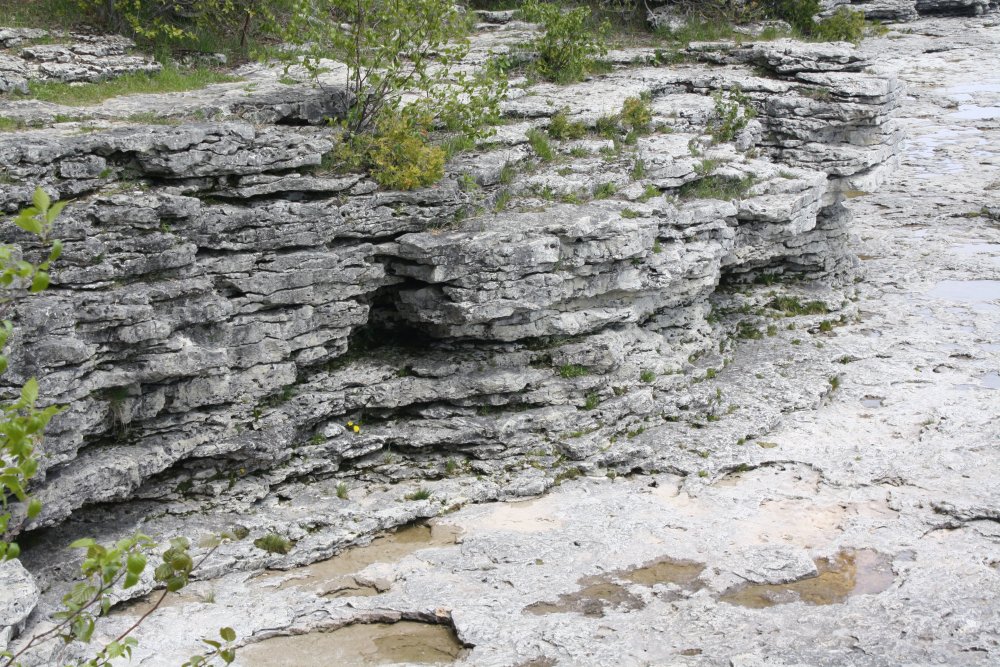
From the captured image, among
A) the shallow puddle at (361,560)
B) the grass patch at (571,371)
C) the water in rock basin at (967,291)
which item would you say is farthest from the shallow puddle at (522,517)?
the water in rock basin at (967,291)

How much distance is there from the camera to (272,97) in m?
17.6

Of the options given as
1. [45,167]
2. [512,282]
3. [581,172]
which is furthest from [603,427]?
[45,167]

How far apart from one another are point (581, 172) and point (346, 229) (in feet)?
18.7

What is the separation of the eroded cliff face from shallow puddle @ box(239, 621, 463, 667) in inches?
140

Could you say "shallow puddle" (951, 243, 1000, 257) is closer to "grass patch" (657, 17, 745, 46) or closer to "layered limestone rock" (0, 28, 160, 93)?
"grass patch" (657, 17, 745, 46)

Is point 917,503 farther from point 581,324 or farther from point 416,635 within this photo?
point 416,635

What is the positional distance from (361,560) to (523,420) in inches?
162

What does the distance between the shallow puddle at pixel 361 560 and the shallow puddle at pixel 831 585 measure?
4816 mm

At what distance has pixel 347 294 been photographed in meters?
16.4

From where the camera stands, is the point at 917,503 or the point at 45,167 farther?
the point at 917,503

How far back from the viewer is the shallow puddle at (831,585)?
13570mm

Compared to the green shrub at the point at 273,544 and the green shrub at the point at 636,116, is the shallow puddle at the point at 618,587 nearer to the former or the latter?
the green shrub at the point at 273,544

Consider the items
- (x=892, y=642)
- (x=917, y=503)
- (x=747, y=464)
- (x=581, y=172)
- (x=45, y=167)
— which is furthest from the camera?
(x=581, y=172)

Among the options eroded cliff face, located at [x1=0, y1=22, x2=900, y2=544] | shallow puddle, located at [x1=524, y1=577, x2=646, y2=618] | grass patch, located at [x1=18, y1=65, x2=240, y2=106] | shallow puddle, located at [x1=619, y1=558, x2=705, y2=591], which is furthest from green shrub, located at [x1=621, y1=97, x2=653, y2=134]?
shallow puddle, located at [x1=524, y1=577, x2=646, y2=618]
